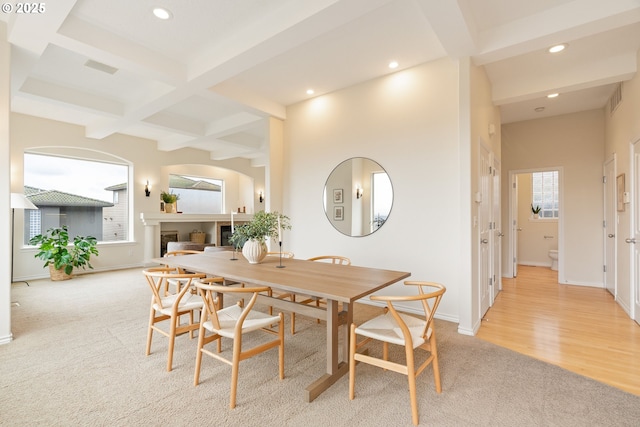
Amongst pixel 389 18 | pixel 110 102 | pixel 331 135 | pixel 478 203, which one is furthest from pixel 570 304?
pixel 110 102

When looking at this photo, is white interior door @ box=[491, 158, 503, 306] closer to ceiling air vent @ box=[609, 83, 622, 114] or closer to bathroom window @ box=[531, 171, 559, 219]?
ceiling air vent @ box=[609, 83, 622, 114]

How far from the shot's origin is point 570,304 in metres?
4.11

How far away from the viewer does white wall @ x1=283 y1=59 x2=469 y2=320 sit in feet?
11.2

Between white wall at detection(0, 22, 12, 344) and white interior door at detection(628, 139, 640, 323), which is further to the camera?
white interior door at detection(628, 139, 640, 323)

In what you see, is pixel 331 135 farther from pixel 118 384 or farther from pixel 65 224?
pixel 65 224

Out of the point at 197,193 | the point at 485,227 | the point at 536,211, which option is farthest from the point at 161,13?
the point at 536,211

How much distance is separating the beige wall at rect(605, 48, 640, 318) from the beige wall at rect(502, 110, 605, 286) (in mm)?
892

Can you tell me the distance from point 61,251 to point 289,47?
5.25 m

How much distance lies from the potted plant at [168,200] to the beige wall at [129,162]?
20cm

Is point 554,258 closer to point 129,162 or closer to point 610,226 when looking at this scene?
point 610,226

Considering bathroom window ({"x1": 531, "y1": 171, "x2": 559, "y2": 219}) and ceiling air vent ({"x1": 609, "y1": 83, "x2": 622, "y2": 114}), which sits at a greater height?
ceiling air vent ({"x1": 609, "y1": 83, "x2": 622, "y2": 114})

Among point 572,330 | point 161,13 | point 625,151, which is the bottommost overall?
point 572,330

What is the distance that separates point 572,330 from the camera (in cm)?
320

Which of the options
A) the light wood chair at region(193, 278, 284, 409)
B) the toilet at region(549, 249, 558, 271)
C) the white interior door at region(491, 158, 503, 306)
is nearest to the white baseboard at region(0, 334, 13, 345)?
the light wood chair at region(193, 278, 284, 409)
